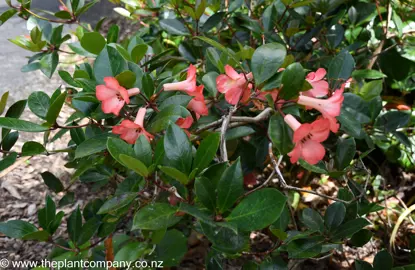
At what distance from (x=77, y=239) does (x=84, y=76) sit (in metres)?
0.47

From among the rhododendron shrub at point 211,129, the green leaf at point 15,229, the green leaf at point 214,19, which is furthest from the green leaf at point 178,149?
the green leaf at point 214,19

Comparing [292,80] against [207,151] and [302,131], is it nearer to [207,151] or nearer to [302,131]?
[302,131]

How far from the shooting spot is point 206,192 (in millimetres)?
716

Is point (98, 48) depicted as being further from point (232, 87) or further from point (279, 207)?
point (279, 207)

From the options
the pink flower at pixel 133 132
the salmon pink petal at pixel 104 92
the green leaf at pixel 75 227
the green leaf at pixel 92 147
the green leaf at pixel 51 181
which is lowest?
the green leaf at pixel 51 181

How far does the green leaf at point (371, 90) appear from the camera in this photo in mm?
1354

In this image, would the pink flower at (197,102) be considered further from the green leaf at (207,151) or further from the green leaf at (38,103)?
the green leaf at (38,103)

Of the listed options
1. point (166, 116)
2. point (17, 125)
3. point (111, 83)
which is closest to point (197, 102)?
point (166, 116)

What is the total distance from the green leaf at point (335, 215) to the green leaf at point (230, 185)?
343 millimetres

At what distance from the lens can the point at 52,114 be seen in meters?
0.86

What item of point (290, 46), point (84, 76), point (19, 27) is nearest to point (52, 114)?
point (84, 76)

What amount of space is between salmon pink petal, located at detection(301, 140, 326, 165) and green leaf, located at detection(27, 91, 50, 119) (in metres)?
0.62

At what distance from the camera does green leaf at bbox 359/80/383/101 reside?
1.35 m

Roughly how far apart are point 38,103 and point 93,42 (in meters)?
0.20
